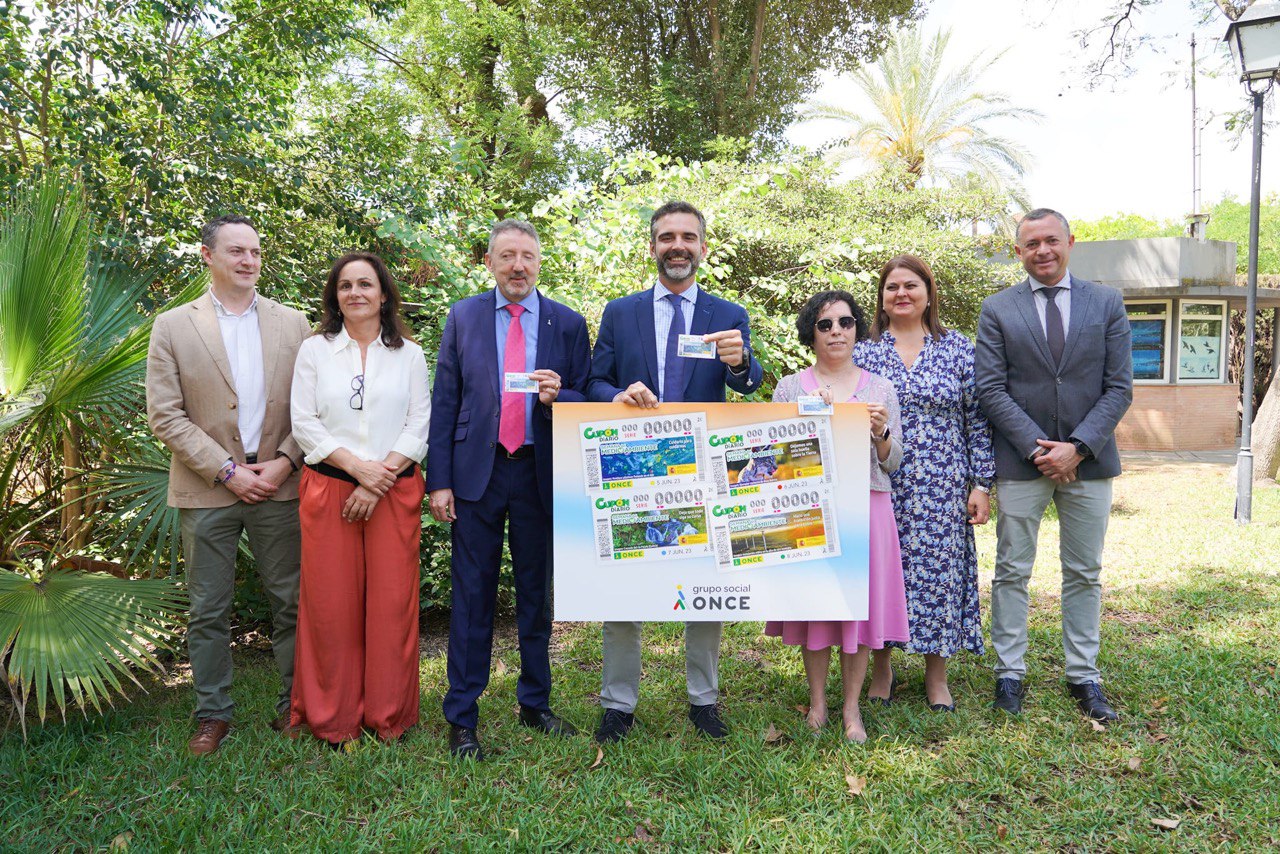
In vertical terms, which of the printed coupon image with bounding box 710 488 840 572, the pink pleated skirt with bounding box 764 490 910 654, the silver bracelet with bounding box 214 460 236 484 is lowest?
the pink pleated skirt with bounding box 764 490 910 654

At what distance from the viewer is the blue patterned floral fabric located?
432cm

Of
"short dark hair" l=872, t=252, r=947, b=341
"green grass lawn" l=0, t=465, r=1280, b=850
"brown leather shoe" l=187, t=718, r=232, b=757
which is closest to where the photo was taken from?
"green grass lawn" l=0, t=465, r=1280, b=850

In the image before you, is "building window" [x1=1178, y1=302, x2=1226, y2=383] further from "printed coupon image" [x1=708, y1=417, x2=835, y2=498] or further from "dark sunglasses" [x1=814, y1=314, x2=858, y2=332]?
"printed coupon image" [x1=708, y1=417, x2=835, y2=498]

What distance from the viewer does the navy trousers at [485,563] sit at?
4.02 meters

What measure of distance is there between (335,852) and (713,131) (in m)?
17.7

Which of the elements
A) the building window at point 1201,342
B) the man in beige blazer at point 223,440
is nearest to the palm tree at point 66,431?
the man in beige blazer at point 223,440

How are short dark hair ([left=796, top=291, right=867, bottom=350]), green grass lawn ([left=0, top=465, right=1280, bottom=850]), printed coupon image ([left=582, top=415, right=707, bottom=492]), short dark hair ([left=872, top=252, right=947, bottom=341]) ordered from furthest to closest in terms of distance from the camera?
short dark hair ([left=872, top=252, right=947, bottom=341]) → short dark hair ([left=796, top=291, right=867, bottom=350]) → printed coupon image ([left=582, top=415, right=707, bottom=492]) → green grass lawn ([left=0, top=465, right=1280, bottom=850])

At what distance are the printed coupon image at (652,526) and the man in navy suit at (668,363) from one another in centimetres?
42

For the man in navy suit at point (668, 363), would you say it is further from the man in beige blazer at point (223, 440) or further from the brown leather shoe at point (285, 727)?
the man in beige blazer at point (223, 440)

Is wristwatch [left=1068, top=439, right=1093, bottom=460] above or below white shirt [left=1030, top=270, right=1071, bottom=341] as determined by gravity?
below

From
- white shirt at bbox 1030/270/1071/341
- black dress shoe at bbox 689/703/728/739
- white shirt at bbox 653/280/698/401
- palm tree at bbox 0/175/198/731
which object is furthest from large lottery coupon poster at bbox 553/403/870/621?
palm tree at bbox 0/175/198/731

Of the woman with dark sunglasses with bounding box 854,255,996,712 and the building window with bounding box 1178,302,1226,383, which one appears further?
the building window with bounding box 1178,302,1226,383

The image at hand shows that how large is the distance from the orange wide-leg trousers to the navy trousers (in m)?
0.23

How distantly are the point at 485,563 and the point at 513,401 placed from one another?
768 millimetres
